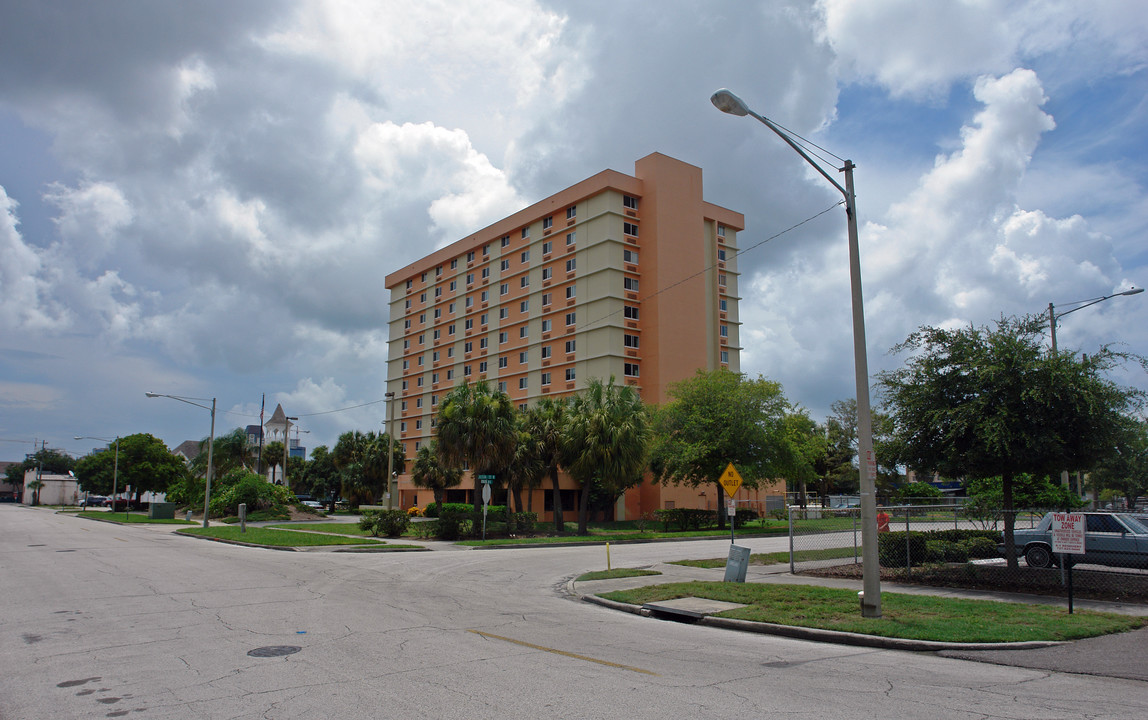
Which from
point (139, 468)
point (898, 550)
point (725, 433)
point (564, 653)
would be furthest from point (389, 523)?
point (139, 468)

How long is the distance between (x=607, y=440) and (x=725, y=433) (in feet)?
28.6

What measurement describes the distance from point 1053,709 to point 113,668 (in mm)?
9793

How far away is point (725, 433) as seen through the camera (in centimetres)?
4338

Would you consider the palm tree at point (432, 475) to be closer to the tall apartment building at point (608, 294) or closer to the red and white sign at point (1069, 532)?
the tall apartment building at point (608, 294)

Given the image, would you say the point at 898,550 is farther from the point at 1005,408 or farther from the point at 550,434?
the point at 550,434

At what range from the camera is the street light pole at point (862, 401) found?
11.4 m

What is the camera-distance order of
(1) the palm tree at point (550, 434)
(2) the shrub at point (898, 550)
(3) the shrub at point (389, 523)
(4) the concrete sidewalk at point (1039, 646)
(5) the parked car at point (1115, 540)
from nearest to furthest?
(4) the concrete sidewalk at point (1039, 646), (5) the parked car at point (1115, 540), (2) the shrub at point (898, 550), (3) the shrub at point (389, 523), (1) the palm tree at point (550, 434)

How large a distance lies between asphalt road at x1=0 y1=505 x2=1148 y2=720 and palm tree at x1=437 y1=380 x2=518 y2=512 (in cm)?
2041

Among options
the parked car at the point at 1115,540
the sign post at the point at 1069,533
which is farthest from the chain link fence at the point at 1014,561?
the sign post at the point at 1069,533

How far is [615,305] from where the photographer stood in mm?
55938

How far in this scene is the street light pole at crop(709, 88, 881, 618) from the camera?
11.4m

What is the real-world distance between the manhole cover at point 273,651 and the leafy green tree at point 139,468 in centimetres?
7651

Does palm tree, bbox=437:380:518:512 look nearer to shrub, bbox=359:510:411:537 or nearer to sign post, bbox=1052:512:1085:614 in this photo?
shrub, bbox=359:510:411:537

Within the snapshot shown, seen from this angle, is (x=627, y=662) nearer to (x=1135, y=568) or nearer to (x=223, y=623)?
(x=223, y=623)
